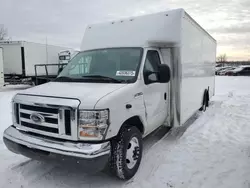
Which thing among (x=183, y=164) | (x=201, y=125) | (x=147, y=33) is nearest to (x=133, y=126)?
(x=183, y=164)

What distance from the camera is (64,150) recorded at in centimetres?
304

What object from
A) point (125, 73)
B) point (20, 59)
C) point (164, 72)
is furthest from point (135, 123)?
point (20, 59)

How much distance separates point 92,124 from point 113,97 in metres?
0.49

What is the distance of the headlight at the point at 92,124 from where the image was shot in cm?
301

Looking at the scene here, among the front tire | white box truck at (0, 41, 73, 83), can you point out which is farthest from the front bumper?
white box truck at (0, 41, 73, 83)

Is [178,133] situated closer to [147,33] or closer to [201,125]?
[201,125]

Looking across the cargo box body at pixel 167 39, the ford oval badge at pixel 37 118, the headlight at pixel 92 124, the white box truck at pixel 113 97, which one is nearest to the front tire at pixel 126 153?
the white box truck at pixel 113 97

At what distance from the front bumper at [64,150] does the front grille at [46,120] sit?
12cm

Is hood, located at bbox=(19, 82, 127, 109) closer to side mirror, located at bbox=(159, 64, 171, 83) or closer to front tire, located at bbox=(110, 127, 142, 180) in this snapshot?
front tire, located at bbox=(110, 127, 142, 180)

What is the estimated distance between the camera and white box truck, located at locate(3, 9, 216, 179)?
10.0ft

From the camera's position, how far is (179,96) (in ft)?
16.7

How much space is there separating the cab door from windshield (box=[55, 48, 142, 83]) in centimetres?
26

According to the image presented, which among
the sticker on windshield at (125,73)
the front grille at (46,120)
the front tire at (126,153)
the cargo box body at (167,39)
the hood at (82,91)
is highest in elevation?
the cargo box body at (167,39)

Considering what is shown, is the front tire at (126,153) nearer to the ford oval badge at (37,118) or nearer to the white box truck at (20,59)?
the ford oval badge at (37,118)
